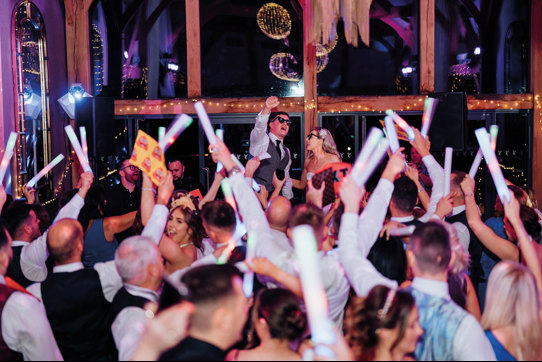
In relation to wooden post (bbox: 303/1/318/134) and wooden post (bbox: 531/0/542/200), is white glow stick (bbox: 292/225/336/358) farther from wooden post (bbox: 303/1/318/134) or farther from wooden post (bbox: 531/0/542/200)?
wooden post (bbox: 531/0/542/200)

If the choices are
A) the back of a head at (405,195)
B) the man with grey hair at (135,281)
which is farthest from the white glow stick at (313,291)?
the back of a head at (405,195)

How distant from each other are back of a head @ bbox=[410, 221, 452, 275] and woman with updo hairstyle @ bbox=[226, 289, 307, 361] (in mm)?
514

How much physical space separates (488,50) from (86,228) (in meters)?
5.55

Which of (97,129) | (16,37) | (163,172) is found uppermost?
(16,37)

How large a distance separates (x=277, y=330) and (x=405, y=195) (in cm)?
159

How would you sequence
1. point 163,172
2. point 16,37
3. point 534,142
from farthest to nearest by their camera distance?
point 534,142 < point 16,37 < point 163,172

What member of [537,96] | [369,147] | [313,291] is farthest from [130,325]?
[537,96]

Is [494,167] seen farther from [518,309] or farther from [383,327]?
[383,327]

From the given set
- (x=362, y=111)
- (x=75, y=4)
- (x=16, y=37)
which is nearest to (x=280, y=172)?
(x=362, y=111)

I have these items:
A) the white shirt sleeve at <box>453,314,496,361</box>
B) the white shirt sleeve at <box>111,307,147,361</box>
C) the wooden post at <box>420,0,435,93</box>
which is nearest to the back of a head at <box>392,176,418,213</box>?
the white shirt sleeve at <box>453,314,496,361</box>

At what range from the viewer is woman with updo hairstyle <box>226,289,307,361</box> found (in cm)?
183

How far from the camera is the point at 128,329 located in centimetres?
222

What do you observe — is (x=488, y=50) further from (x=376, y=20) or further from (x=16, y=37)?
(x=16, y=37)

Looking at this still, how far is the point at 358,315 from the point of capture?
70.6 inches
